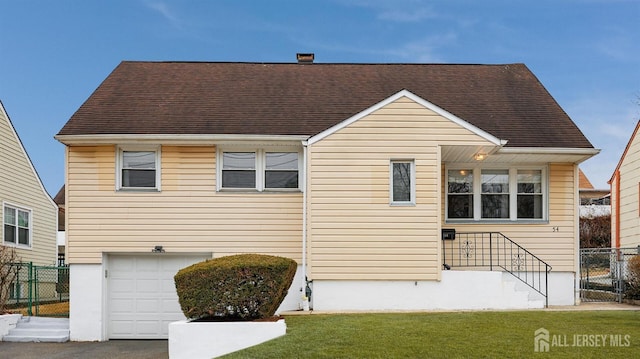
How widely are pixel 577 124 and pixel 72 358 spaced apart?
525 inches

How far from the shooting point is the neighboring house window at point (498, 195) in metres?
16.8

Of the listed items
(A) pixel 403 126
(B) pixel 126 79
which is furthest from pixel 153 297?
(A) pixel 403 126

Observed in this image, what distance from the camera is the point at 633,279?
16.0 meters

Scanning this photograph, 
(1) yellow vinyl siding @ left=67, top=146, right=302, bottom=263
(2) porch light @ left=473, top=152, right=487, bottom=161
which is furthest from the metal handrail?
(1) yellow vinyl siding @ left=67, top=146, right=302, bottom=263

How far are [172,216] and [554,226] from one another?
956 centimetres

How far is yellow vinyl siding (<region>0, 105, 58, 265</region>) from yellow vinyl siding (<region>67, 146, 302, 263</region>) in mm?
7184

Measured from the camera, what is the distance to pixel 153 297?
16.8m

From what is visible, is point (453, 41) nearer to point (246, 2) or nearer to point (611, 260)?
point (246, 2)

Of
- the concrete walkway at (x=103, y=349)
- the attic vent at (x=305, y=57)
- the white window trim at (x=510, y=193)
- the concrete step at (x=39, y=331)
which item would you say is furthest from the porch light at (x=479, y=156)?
the concrete step at (x=39, y=331)

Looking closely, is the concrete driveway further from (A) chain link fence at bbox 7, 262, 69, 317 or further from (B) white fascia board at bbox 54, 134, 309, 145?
(B) white fascia board at bbox 54, 134, 309, 145

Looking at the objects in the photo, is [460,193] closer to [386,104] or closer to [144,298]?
[386,104]

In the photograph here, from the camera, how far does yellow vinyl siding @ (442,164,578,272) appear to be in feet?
54.2

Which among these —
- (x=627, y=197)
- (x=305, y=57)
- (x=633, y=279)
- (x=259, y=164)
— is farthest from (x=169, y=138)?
(x=627, y=197)

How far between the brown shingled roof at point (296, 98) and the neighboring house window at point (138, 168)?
0.64m
